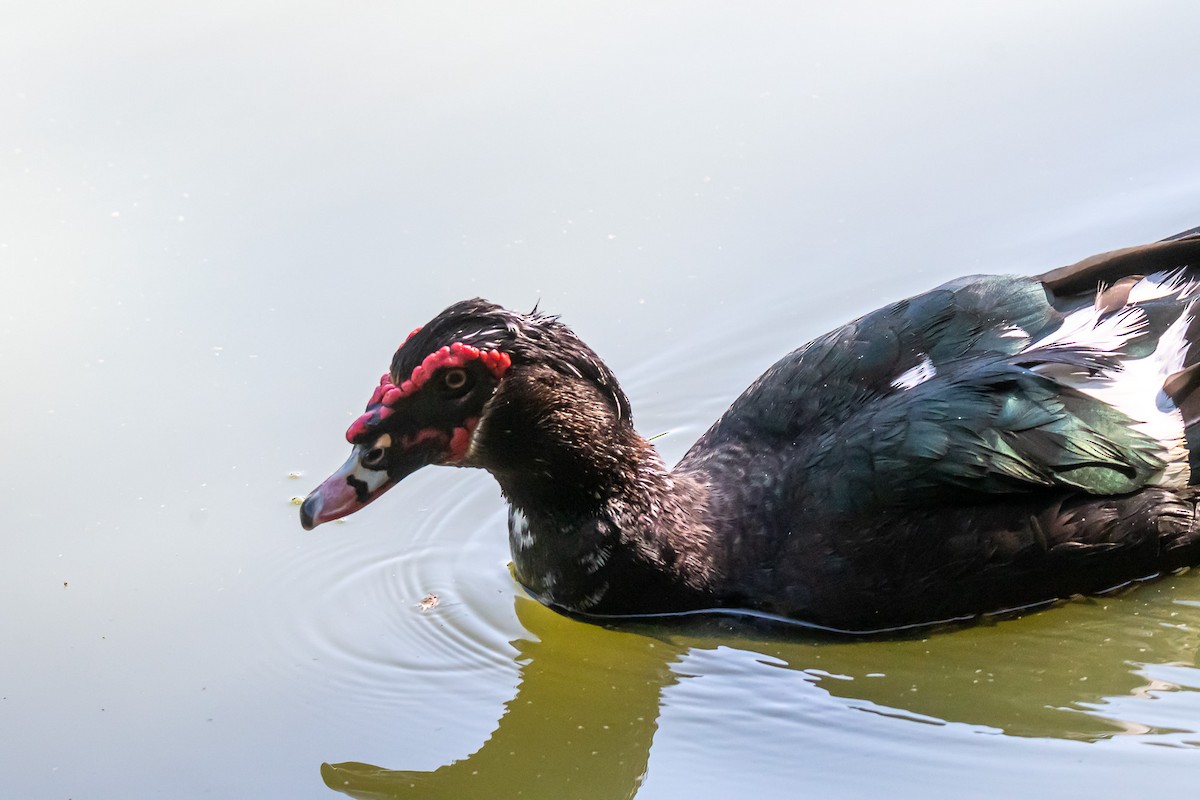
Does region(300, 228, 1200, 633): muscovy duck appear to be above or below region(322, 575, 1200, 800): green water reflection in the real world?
above

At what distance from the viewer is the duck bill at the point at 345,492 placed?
6746mm

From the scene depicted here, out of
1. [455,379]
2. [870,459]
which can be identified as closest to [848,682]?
[870,459]

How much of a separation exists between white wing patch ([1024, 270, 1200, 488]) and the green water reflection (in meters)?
0.60

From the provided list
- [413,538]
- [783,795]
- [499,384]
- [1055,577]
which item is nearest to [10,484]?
[413,538]

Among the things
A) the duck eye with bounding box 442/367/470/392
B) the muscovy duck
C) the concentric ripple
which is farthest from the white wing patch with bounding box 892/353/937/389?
the concentric ripple

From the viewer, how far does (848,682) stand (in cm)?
659

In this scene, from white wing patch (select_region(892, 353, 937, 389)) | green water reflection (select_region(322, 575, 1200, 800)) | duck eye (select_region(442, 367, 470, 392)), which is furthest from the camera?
white wing patch (select_region(892, 353, 937, 389))

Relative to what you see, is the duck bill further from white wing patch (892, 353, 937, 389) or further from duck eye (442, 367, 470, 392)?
white wing patch (892, 353, 937, 389)

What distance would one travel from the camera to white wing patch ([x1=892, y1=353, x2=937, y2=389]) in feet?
22.6

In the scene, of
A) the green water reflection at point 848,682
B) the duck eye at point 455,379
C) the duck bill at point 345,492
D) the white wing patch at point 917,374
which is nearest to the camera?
the green water reflection at point 848,682

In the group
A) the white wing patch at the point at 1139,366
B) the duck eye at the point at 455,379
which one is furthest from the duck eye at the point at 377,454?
the white wing patch at the point at 1139,366

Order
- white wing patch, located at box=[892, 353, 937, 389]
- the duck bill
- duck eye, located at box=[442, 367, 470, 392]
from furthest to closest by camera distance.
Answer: white wing patch, located at box=[892, 353, 937, 389], the duck bill, duck eye, located at box=[442, 367, 470, 392]

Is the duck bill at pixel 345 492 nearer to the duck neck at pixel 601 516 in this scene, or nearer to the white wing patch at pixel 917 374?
the duck neck at pixel 601 516

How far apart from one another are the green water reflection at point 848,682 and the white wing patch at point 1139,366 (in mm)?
602
